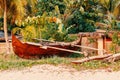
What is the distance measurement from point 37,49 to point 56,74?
3745mm

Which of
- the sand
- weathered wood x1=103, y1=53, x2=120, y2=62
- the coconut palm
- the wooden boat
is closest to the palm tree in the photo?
the wooden boat

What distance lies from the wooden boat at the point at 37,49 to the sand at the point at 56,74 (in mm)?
2358

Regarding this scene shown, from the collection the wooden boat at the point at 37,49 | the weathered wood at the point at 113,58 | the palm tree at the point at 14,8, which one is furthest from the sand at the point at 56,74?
the palm tree at the point at 14,8

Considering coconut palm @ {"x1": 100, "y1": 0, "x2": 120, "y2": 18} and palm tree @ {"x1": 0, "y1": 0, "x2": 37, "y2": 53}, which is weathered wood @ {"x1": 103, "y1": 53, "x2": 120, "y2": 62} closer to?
palm tree @ {"x1": 0, "y1": 0, "x2": 37, "y2": 53}

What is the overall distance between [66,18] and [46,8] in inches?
101

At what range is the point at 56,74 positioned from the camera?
39.8ft

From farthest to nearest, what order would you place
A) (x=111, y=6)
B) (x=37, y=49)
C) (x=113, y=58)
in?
(x=111, y=6) → (x=37, y=49) → (x=113, y=58)

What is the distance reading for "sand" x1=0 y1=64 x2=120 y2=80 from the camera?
1157 cm

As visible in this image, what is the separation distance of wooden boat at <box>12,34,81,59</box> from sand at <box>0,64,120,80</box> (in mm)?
2358

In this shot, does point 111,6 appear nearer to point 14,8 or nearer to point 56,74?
point 14,8

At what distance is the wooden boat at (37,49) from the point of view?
15503 millimetres

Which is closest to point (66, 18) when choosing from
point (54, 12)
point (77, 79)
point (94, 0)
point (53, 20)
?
point (54, 12)

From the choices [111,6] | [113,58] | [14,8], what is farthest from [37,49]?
[111,6]

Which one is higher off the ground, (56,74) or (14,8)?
(14,8)
